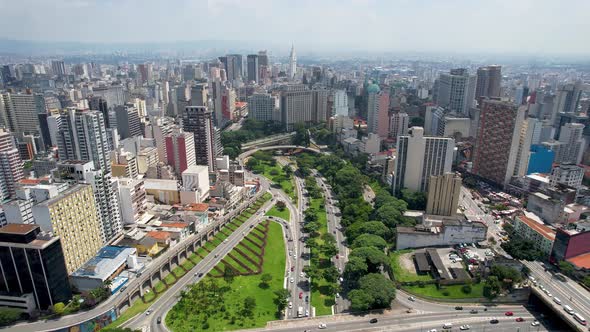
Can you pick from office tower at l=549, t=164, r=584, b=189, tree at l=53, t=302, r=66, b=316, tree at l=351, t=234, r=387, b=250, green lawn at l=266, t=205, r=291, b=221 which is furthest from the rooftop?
tree at l=53, t=302, r=66, b=316

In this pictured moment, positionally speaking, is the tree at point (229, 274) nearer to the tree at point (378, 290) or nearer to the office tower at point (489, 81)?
the tree at point (378, 290)

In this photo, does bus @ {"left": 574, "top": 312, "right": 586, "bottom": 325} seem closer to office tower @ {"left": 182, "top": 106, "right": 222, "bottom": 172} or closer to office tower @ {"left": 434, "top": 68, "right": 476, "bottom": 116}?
office tower @ {"left": 182, "top": 106, "right": 222, "bottom": 172}

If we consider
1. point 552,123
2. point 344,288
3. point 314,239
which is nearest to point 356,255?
point 344,288

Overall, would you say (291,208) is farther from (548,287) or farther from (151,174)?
(548,287)

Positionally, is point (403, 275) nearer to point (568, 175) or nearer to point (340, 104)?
point (568, 175)

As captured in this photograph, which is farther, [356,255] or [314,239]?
[314,239]

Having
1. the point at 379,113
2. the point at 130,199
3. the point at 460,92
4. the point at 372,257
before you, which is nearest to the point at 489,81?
the point at 460,92
